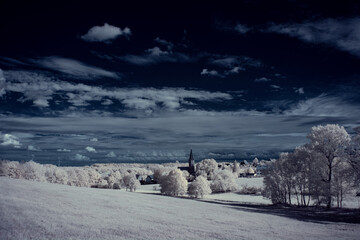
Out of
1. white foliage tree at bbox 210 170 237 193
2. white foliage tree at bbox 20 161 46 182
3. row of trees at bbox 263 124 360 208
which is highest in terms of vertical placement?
row of trees at bbox 263 124 360 208

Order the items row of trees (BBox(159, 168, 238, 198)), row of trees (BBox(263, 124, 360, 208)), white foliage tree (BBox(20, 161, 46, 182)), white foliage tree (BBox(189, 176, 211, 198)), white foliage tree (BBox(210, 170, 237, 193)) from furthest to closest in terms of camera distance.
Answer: white foliage tree (BBox(210, 170, 237, 193)), white foliage tree (BBox(20, 161, 46, 182)), row of trees (BBox(159, 168, 238, 198)), white foliage tree (BBox(189, 176, 211, 198)), row of trees (BBox(263, 124, 360, 208))

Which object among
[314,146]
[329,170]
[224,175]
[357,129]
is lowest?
[224,175]

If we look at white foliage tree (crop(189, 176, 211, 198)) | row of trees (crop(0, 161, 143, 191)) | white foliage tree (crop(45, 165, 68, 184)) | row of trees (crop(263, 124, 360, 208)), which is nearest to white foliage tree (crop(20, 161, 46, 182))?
row of trees (crop(0, 161, 143, 191))

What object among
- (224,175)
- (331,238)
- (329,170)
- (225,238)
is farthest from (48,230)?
(224,175)

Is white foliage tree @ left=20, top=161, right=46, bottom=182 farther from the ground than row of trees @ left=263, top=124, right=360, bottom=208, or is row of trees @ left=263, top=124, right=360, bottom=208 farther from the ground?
row of trees @ left=263, top=124, right=360, bottom=208

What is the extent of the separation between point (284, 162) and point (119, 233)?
4971cm

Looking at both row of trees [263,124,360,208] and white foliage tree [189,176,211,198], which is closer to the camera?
row of trees [263,124,360,208]

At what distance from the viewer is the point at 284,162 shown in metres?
56.4

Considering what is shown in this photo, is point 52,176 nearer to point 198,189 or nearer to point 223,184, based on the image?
point 198,189

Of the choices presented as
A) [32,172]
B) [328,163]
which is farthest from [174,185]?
[328,163]

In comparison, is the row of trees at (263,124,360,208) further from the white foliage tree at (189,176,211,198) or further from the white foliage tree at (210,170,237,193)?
the white foliage tree at (210,170,237,193)

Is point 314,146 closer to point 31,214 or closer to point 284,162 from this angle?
point 284,162

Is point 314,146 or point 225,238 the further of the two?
point 314,146

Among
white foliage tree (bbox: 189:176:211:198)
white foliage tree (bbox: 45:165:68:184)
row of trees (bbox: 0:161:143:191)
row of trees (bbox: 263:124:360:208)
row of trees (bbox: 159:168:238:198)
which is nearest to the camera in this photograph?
row of trees (bbox: 263:124:360:208)
